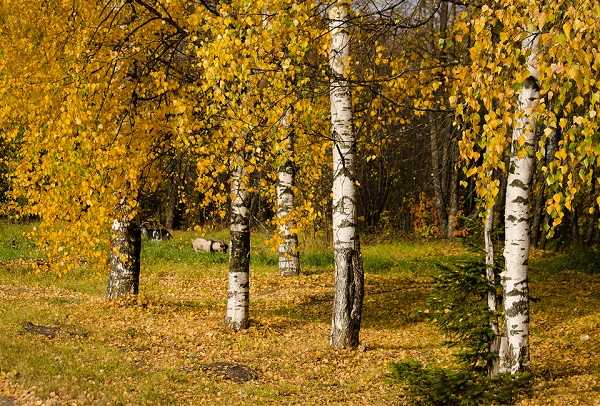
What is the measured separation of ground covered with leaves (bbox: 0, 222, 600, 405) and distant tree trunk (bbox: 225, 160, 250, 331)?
44 cm

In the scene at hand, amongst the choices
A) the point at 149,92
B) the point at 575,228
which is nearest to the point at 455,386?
the point at 149,92

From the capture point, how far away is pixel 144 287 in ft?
66.9

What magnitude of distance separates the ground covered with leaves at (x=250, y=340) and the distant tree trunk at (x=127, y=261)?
1.30ft

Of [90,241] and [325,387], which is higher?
[90,241]

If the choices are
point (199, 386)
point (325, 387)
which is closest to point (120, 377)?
point (199, 386)

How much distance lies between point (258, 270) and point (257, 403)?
43.1 feet

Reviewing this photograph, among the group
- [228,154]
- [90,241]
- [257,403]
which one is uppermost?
[228,154]

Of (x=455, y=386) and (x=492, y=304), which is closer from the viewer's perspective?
(x=455, y=386)

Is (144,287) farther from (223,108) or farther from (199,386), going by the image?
(199,386)

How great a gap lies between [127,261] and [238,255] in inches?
140

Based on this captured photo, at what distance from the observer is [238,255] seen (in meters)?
14.0

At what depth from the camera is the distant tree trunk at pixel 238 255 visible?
1385 cm

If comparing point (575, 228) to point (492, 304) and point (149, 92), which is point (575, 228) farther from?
point (149, 92)

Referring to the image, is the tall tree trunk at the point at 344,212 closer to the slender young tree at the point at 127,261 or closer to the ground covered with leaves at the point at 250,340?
the ground covered with leaves at the point at 250,340
